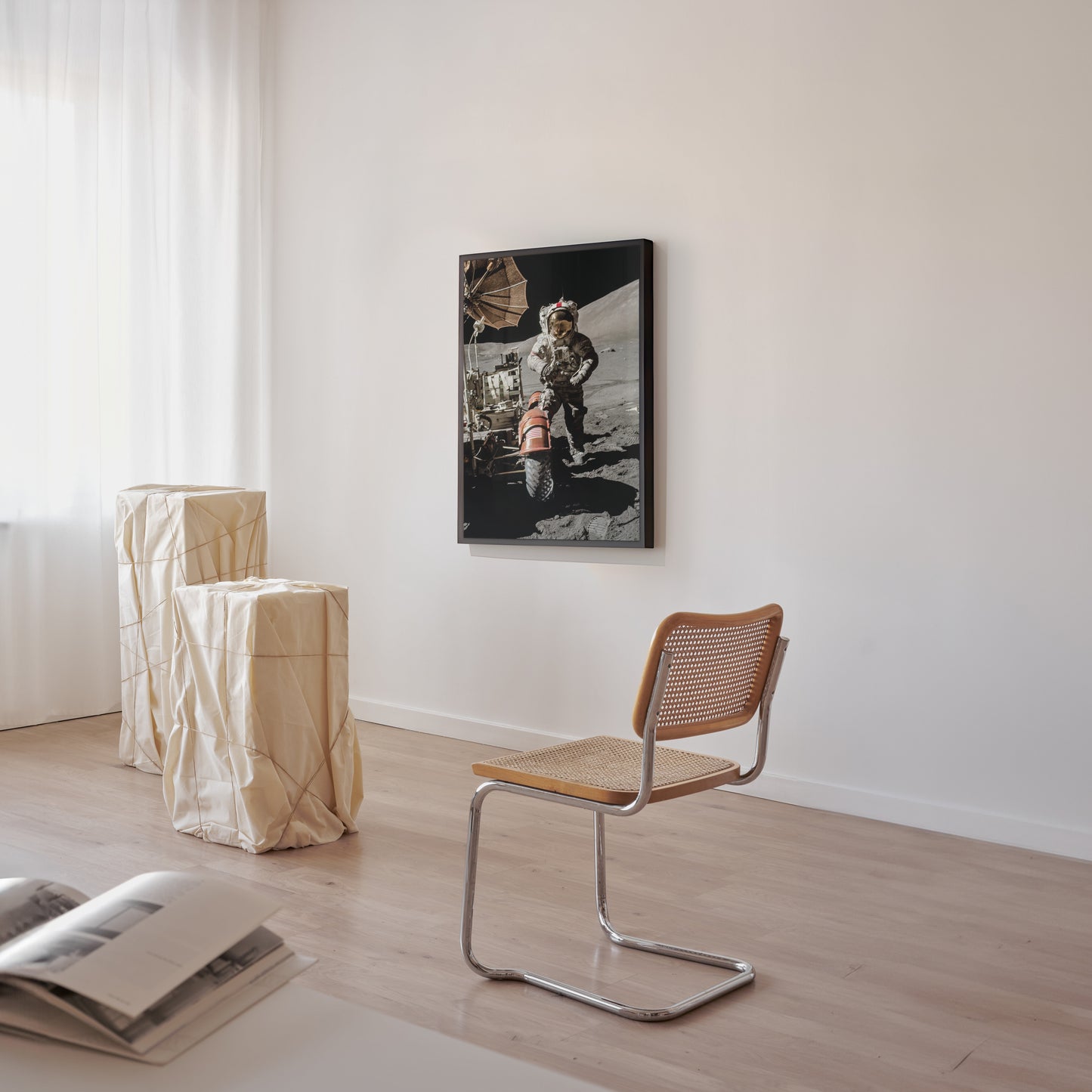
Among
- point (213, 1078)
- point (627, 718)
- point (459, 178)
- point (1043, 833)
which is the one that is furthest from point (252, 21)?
point (213, 1078)

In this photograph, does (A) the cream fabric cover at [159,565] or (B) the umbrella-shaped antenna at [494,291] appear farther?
(B) the umbrella-shaped antenna at [494,291]

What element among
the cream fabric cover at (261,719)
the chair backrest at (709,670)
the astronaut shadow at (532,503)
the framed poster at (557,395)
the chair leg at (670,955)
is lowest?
the chair leg at (670,955)

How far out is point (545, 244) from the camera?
13.1 feet

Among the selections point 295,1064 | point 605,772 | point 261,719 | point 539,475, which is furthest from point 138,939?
point 539,475

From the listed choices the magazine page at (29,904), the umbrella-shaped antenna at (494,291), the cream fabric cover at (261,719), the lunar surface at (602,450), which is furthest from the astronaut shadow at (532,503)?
the magazine page at (29,904)

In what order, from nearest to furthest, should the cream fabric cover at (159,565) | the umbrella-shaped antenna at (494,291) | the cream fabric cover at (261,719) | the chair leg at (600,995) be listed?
the chair leg at (600,995) < the cream fabric cover at (261,719) < the cream fabric cover at (159,565) < the umbrella-shaped antenna at (494,291)

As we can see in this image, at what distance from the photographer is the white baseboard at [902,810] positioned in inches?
118

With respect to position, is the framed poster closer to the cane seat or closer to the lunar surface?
the lunar surface

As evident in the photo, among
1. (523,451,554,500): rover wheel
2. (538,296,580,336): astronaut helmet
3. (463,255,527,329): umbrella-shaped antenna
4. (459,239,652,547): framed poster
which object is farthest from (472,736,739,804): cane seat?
(463,255,527,329): umbrella-shaped antenna

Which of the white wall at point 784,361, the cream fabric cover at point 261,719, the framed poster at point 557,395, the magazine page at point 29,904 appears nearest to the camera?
the magazine page at point 29,904

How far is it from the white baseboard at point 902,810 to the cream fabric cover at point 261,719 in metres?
1.05

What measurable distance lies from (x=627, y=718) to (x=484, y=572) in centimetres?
79

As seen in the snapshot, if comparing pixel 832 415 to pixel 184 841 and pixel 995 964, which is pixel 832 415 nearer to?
pixel 995 964

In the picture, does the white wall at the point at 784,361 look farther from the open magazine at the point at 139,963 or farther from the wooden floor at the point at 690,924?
the open magazine at the point at 139,963
